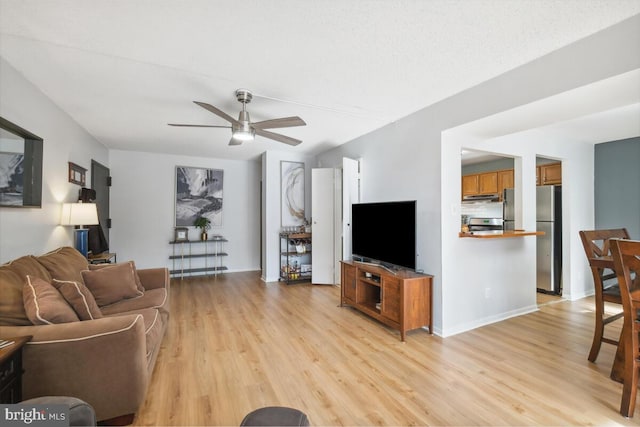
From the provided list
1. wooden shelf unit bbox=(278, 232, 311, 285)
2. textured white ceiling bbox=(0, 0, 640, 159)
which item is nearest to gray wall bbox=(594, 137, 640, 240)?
textured white ceiling bbox=(0, 0, 640, 159)

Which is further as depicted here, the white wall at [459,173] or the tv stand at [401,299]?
the tv stand at [401,299]

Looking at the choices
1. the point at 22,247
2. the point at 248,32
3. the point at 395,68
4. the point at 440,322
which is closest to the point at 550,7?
the point at 395,68

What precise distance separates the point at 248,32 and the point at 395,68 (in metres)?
1.14

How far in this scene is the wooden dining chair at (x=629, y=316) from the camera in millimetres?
1767

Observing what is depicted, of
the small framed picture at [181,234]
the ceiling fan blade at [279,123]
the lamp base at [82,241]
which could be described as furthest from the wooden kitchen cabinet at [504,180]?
the lamp base at [82,241]

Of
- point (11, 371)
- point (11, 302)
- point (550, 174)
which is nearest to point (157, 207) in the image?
point (11, 302)

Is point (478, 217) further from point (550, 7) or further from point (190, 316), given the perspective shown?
point (190, 316)

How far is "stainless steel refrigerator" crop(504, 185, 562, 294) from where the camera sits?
4316 millimetres

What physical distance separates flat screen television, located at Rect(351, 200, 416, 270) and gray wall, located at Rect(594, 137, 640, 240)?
3.58 m

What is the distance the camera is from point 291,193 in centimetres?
547

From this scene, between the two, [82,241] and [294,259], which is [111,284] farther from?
[294,259]

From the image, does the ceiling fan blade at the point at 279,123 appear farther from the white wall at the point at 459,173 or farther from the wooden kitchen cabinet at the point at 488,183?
the wooden kitchen cabinet at the point at 488,183

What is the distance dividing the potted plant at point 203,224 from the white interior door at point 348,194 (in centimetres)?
284

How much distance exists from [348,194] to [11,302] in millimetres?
3469
